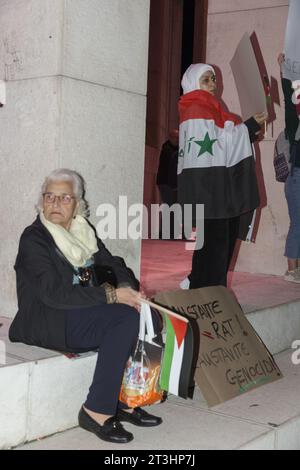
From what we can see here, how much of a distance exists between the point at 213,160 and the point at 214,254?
651 mm

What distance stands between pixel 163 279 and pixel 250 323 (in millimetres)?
1349

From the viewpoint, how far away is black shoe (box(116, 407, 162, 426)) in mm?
3611

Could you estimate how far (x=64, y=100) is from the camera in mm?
4027

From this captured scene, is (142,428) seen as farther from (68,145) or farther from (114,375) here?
(68,145)

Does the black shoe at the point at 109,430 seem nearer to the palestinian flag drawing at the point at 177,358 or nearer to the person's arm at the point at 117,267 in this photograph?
the palestinian flag drawing at the point at 177,358

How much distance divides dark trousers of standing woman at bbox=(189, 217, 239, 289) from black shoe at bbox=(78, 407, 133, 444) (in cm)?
170

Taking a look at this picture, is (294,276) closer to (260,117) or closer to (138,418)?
(260,117)

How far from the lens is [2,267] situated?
4.26 metres

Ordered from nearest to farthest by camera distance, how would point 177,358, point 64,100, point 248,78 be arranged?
1. point 177,358
2. point 64,100
3. point 248,78

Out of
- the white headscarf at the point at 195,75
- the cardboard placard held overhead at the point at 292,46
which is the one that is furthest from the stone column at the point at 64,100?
the cardboard placard held overhead at the point at 292,46

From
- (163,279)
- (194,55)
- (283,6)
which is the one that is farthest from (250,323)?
(194,55)

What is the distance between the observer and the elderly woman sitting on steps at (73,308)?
3.35 metres

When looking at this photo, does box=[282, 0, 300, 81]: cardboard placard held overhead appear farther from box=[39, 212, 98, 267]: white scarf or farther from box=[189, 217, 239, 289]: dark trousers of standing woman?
box=[39, 212, 98, 267]: white scarf

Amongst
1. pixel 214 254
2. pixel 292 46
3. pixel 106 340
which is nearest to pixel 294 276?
pixel 214 254
